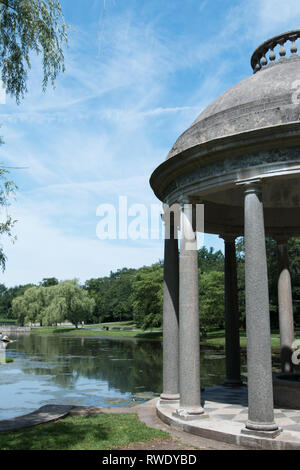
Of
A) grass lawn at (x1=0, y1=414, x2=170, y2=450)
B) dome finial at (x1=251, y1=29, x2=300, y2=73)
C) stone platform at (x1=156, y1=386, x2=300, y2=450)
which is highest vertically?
dome finial at (x1=251, y1=29, x2=300, y2=73)

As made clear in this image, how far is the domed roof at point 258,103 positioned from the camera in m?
12.3

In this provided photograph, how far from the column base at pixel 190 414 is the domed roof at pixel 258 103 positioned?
8.64 m

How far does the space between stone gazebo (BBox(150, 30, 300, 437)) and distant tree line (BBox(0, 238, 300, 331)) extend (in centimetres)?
5046

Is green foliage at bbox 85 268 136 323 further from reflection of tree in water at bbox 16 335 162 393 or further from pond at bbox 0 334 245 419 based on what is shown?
pond at bbox 0 334 245 419

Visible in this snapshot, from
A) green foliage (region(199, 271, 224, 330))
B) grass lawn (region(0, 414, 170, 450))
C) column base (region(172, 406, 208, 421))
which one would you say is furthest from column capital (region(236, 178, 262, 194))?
green foliage (region(199, 271, 224, 330))

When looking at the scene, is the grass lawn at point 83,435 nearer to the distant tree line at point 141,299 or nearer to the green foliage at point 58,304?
the distant tree line at point 141,299

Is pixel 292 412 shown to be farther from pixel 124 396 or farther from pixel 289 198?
pixel 124 396

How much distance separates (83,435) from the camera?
12.3 meters

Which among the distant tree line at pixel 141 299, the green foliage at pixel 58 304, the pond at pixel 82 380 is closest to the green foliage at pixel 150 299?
the distant tree line at pixel 141 299

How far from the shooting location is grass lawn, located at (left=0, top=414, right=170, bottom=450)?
1120cm

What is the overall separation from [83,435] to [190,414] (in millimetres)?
3439
